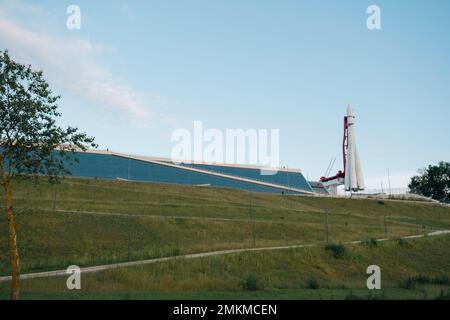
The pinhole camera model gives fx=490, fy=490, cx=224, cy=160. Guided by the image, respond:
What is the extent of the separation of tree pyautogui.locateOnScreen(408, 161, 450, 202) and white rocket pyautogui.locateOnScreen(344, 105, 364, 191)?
153 ft

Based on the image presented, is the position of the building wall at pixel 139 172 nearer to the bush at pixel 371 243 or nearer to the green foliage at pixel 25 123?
the bush at pixel 371 243

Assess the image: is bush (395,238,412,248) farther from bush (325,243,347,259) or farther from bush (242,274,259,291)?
bush (242,274,259,291)

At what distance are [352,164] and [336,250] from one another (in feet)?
192

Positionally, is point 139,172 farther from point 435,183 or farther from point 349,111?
point 435,183

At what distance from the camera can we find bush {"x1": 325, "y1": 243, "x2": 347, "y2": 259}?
3862cm

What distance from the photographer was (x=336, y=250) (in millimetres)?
39031

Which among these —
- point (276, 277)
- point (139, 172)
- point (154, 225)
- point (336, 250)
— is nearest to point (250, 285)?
point (276, 277)

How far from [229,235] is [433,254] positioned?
1878 cm

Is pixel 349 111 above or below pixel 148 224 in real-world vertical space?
above

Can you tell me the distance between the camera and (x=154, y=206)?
54.1m

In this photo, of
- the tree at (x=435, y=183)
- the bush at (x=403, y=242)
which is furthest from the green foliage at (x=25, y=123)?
the tree at (x=435, y=183)

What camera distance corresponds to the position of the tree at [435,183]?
433 ft
